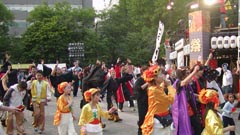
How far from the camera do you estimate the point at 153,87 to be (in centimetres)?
643

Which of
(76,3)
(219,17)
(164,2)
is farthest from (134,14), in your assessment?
(76,3)

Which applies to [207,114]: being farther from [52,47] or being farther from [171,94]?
[52,47]

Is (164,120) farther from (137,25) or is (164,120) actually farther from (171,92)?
(137,25)

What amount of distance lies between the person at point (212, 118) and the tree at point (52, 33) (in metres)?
45.5

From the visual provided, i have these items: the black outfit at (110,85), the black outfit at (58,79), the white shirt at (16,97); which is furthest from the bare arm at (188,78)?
the black outfit at (58,79)

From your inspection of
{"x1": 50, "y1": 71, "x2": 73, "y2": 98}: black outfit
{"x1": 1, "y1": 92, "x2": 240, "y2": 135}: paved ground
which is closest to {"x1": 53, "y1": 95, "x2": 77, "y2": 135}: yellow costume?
{"x1": 1, "y1": 92, "x2": 240, "y2": 135}: paved ground

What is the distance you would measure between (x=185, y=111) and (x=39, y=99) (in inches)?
211

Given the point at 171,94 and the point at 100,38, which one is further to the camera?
the point at 100,38

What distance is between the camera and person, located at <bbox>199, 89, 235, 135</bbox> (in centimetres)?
566

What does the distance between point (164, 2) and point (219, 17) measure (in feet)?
60.6

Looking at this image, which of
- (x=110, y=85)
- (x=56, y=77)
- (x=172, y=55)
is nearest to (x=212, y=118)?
(x=110, y=85)

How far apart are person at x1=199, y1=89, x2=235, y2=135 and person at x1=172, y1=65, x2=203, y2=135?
686 millimetres

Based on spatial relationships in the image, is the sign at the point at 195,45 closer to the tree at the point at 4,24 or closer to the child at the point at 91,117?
the child at the point at 91,117

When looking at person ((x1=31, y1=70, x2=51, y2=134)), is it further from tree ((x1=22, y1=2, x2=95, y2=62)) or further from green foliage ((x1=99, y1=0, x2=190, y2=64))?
tree ((x1=22, y1=2, x2=95, y2=62))
